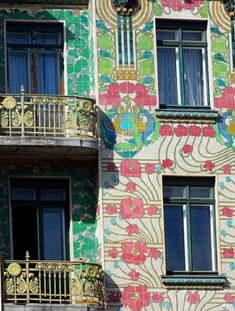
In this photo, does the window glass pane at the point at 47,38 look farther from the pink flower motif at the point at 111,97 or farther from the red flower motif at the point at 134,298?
the red flower motif at the point at 134,298

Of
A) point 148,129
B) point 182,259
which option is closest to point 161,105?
point 148,129

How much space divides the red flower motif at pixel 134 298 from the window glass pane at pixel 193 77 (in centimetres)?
515

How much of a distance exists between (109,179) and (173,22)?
15.0 feet

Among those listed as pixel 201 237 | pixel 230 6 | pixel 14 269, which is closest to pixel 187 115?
pixel 201 237

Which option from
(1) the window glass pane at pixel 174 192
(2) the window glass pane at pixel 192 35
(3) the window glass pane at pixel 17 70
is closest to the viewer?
(1) the window glass pane at pixel 174 192

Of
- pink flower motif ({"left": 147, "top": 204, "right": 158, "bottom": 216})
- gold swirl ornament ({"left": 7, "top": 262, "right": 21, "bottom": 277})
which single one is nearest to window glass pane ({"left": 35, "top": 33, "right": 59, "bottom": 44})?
pink flower motif ({"left": 147, "top": 204, "right": 158, "bottom": 216})

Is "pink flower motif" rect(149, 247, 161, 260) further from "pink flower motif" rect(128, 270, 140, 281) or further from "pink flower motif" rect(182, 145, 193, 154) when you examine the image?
"pink flower motif" rect(182, 145, 193, 154)

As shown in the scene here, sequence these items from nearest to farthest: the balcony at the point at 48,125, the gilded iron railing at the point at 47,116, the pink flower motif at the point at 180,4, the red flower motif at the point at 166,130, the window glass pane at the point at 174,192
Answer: the balcony at the point at 48,125
the gilded iron railing at the point at 47,116
the window glass pane at the point at 174,192
the red flower motif at the point at 166,130
the pink flower motif at the point at 180,4

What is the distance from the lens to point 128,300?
42.0 metres

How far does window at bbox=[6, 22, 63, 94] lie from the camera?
4388cm

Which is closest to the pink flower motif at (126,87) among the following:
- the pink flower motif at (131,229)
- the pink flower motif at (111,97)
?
the pink flower motif at (111,97)

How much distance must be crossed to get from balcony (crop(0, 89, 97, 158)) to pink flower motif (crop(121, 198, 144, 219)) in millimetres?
1471

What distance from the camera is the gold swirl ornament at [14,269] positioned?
135 feet

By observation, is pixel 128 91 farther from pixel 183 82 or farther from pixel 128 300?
pixel 128 300
